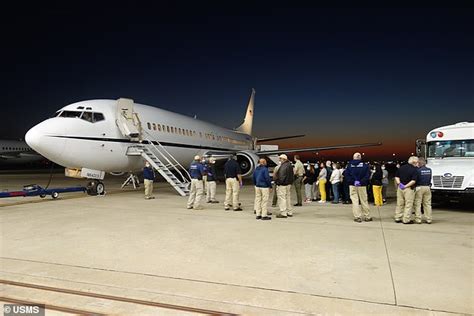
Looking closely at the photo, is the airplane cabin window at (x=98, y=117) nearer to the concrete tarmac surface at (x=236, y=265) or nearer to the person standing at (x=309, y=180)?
the concrete tarmac surface at (x=236, y=265)

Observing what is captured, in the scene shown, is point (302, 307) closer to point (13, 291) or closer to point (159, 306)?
point (159, 306)

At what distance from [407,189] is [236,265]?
5001 millimetres

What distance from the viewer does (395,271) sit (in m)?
4.64

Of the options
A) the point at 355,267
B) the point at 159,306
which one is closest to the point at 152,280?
the point at 159,306

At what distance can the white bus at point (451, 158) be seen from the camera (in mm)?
9477

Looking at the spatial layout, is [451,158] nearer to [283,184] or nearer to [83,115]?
[283,184]

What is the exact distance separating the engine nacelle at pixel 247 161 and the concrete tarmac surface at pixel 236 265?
10076 millimetres

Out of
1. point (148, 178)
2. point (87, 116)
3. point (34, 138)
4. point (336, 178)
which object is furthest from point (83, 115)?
point (336, 178)

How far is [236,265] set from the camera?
4.93 meters

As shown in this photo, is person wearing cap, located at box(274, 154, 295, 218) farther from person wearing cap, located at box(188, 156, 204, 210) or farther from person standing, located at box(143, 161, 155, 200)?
person standing, located at box(143, 161, 155, 200)

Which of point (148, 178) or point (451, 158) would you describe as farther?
point (148, 178)

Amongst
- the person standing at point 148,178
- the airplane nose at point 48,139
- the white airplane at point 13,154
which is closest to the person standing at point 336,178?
the person standing at point 148,178

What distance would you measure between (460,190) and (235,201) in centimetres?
598

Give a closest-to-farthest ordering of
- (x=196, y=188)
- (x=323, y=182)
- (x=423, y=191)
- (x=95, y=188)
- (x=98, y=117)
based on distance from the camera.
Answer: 1. (x=423, y=191)
2. (x=196, y=188)
3. (x=323, y=182)
4. (x=98, y=117)
5. (x=95, y=188)
